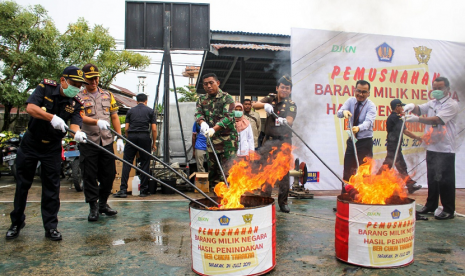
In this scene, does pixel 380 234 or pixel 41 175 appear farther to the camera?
pixel 41 175

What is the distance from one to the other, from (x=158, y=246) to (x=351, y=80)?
19.4ft

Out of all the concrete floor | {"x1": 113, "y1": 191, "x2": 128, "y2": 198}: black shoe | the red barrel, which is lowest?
{"x1": 113, "y1": 191, "x2": 128, "y2": 198}: black shoe

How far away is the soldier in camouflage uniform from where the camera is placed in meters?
4.55

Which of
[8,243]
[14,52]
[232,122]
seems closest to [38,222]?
[8,243]

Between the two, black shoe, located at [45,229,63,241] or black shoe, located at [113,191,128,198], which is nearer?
black shoe, located at [45,229,63,241]

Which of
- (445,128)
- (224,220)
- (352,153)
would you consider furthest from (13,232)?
(445,128)

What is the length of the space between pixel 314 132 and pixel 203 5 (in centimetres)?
383

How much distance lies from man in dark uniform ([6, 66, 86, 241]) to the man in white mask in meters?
4.41

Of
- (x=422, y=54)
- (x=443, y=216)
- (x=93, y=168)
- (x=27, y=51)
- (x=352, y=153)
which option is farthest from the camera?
(x=27, y=51)

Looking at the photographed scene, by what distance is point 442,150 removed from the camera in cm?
496

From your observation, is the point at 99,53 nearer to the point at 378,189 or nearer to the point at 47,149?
the point at 47,149

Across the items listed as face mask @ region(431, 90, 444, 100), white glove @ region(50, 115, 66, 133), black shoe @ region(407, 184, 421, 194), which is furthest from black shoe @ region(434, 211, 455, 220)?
white glove @ region(50, 115, 66, 133)

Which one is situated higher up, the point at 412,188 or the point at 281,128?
the point at 281,128

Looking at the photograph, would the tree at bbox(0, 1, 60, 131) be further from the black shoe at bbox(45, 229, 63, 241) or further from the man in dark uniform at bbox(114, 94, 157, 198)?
the black shoe at bbox(45, 229, 63, 241)
